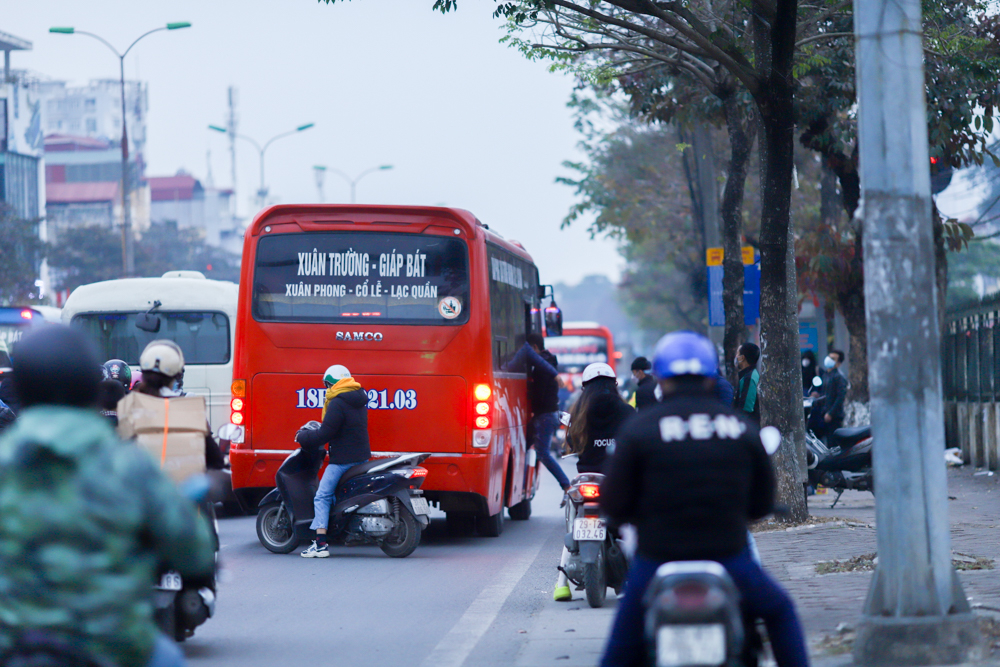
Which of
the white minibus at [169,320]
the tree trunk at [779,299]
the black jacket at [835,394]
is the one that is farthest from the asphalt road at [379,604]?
the black jacket at [835,394]

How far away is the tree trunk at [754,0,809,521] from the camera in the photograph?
38.9ft

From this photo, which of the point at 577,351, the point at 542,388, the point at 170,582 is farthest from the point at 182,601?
the point at 577,351

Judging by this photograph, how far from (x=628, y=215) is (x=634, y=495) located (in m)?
30.9

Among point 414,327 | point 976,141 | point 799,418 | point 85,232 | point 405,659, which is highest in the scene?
point 85,232

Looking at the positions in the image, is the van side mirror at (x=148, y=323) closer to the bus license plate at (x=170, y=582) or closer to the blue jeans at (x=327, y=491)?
the blue jeans at (x=327, y=491)

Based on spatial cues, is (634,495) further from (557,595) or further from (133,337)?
(133,337)

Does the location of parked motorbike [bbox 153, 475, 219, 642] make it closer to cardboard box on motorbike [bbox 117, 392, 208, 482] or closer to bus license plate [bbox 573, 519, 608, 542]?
cardboard box on motorbike [bbox 117, 392, 208, 482]

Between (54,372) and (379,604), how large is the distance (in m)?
5.99

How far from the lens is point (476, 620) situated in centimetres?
827

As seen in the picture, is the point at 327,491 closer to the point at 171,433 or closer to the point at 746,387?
the point at 746,387

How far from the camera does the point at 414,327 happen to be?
1224 centimetres

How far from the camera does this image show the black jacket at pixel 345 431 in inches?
430

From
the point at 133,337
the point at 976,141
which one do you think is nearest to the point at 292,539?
the point at 133,337

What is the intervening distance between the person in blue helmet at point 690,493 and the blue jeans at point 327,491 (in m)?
7.27
